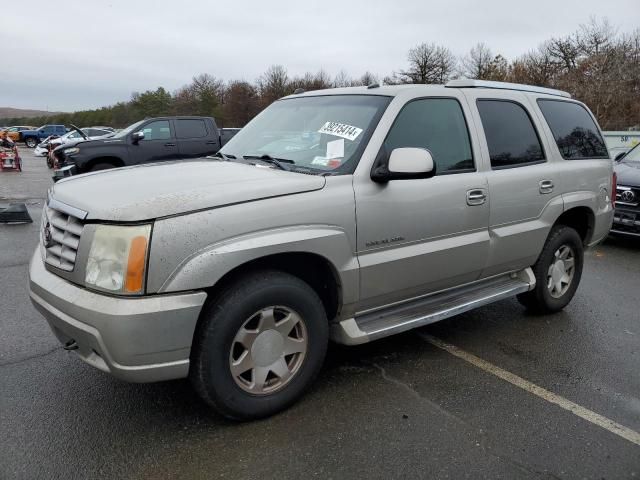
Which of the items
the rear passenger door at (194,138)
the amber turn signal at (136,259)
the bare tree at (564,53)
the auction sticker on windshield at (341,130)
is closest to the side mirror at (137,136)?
the rear passenger door at (194,138)

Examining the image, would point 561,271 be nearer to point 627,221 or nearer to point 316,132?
point 316,132

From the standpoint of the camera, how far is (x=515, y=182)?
3.93 meters

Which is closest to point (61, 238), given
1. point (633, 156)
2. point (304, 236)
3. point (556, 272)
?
point (304, 236)

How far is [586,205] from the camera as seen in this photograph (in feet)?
15.1

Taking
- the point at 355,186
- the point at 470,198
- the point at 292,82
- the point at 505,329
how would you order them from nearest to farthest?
the point at 355,186 → the point at 470,198 → the point at 505,329 → the point at 292,82

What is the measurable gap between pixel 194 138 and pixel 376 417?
428 inches

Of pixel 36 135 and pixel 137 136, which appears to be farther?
pixel 36 135

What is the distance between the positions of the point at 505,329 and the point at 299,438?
2369 millimetres

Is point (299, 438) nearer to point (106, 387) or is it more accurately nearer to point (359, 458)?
point (359, 458)

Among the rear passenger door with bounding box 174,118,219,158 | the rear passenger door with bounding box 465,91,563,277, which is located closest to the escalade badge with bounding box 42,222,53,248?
the rear passenger door with bounding box 465,91,563,277

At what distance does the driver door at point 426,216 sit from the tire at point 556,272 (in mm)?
943

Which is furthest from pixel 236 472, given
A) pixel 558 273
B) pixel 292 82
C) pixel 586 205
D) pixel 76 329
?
pixel 292 82

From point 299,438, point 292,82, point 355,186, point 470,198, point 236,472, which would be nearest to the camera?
point 236,472

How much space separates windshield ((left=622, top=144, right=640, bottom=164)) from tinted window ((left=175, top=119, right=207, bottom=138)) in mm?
9078
